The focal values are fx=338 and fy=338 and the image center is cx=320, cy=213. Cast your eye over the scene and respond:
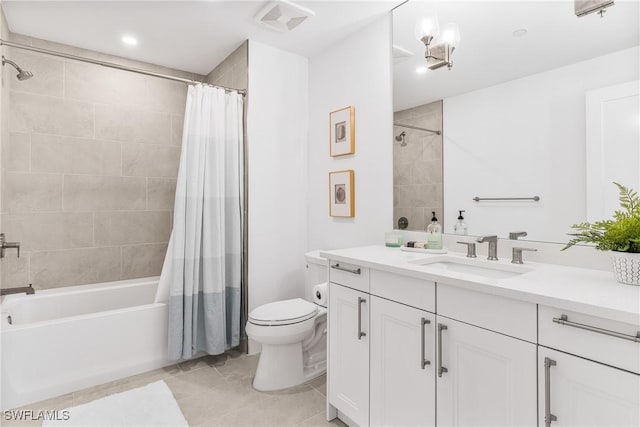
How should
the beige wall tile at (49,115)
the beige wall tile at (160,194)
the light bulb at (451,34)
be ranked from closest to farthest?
the light bulb at (451,34), the beige wall tile at (49,115), the beige wall tile at (160,194)

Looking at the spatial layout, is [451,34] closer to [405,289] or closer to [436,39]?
[436,39]

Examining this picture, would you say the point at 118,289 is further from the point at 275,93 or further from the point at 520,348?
the point at 520,348

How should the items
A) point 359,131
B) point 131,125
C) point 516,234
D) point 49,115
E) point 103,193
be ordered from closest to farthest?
point 516,234, point 359,131, point 49,115, point 103,193, point 131,125

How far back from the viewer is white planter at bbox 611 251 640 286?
3.45ft

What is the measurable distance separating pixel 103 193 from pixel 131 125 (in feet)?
2.10

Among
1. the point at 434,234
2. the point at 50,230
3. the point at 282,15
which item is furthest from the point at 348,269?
the point at 50,230

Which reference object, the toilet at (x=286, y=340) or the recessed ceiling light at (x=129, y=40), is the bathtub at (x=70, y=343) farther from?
the recessed ceiling light at (x=129, y=40)

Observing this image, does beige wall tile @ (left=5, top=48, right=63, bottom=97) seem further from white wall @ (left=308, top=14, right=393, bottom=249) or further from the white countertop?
the white countertop

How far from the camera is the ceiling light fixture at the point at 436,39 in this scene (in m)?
1.88

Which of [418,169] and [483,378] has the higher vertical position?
[418,169]

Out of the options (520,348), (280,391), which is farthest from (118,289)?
(520,348)

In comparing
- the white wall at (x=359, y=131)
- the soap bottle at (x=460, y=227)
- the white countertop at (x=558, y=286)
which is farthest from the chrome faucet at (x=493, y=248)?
the white wall at (x=359, y=131)

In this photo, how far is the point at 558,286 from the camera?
1069mm

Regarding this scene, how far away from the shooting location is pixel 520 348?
1.04 m
